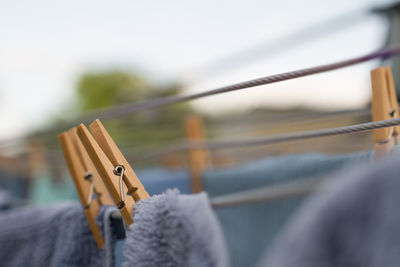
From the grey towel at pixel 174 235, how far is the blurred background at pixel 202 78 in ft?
0.42

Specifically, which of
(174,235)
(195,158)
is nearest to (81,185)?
(174,235)

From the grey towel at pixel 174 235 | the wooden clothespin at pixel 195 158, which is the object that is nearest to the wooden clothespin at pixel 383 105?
the grey towel at pixel 174 235

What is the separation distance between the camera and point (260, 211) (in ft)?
2.10

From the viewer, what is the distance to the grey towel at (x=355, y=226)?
120mm

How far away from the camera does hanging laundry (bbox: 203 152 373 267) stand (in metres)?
0.59

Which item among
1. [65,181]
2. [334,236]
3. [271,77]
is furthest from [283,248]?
[65,181]

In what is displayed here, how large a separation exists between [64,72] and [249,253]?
317 inches

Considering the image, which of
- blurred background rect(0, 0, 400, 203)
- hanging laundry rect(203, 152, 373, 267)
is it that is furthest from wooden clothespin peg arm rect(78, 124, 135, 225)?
hanging laundry rect(203, 152, 373, 267)

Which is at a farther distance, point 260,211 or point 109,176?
point 260,211

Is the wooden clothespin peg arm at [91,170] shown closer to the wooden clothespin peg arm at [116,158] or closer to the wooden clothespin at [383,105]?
the wooden clothespin peg arm at [116,158]

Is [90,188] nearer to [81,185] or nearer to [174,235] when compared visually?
[81,185]

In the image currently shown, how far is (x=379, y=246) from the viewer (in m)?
0.12

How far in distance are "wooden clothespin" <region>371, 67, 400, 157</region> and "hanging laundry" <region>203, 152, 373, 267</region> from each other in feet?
0.79

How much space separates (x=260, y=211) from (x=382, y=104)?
387mm
